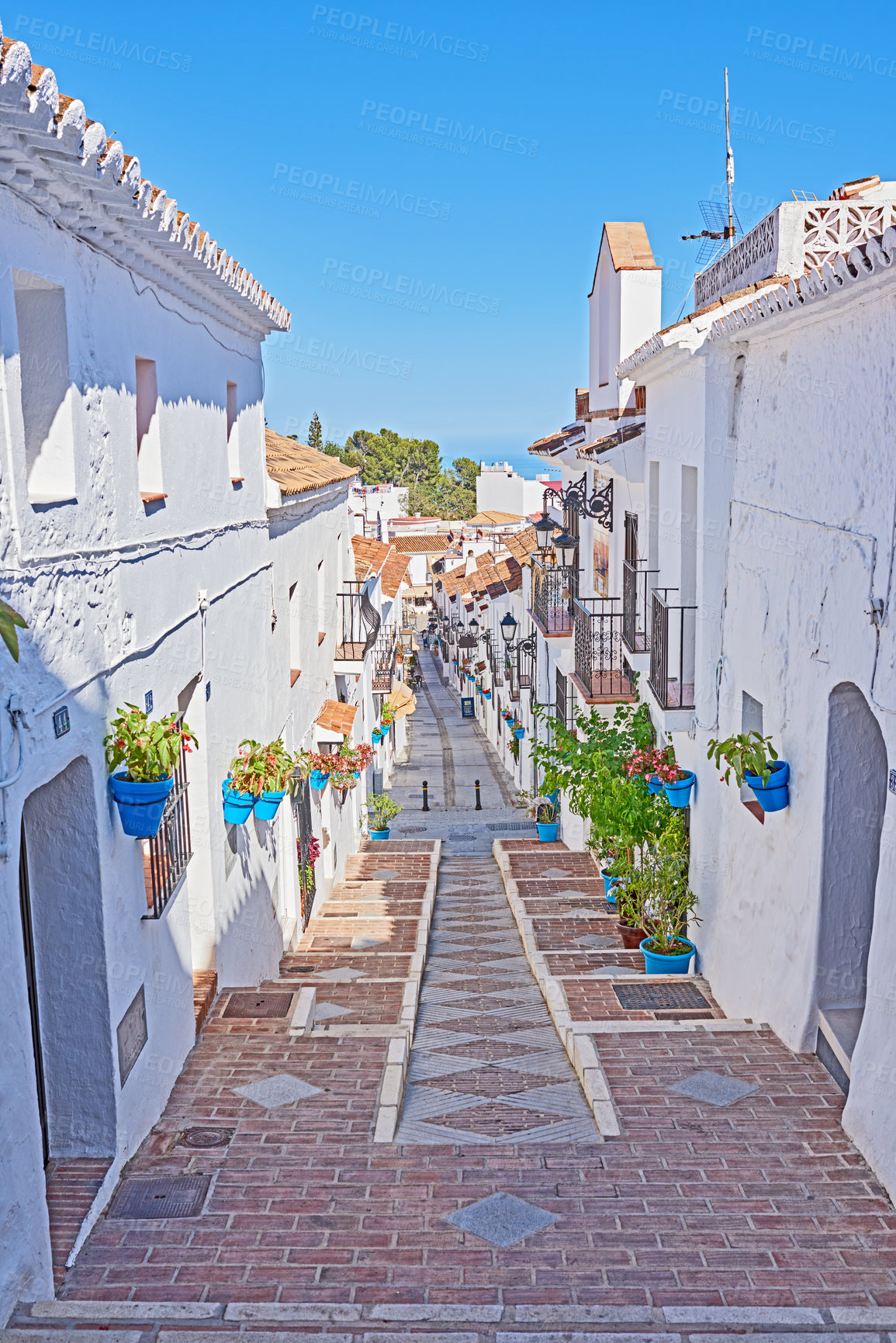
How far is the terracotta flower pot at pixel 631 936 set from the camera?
459 inches

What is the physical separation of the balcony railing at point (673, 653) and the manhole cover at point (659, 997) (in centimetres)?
247

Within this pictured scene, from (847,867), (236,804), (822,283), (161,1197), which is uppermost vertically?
(822,283)

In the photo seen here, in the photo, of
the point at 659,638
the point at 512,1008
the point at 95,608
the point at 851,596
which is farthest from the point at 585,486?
the point at 95,608

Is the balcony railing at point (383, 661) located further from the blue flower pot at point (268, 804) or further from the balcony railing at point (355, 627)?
the blue flower pot at point (268, 804)

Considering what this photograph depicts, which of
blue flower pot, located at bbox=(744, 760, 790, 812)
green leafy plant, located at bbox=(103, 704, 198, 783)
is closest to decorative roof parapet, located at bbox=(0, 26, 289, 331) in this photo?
green leafy plant, located at bbox=(103, 704, 198, 783)

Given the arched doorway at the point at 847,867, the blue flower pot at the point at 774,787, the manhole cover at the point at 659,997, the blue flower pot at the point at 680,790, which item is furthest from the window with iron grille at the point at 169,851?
the blue flower pot at the point at 680,790

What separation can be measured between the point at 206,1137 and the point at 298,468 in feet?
29.9

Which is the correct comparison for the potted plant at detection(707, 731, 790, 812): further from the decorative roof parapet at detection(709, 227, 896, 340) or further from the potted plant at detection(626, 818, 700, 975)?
the potted plant at detection(626, 818, 700, 975)

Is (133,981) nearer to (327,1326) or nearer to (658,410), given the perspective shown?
(327,1326)

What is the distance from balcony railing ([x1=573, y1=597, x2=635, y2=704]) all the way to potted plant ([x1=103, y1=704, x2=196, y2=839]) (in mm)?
7792

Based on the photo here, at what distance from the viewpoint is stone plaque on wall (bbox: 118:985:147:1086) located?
5887mm

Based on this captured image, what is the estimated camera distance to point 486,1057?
28.3ft

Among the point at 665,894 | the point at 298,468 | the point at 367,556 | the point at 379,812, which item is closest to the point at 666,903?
the point at 665,894

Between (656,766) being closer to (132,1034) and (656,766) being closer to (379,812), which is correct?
(132,1034)
